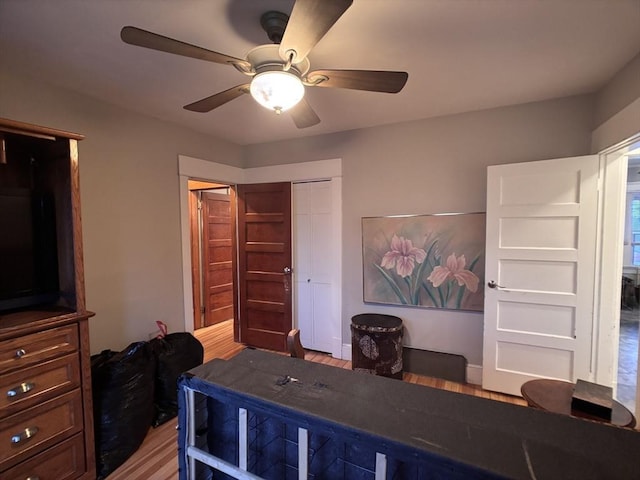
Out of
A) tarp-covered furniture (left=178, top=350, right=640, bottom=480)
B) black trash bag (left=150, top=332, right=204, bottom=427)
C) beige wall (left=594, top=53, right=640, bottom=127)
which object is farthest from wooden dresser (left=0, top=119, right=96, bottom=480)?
beige wall (left=594, top=53, right=640, bottom=127)

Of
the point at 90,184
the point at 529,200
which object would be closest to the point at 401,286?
the point at 529,200

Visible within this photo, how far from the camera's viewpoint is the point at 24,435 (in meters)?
1.45

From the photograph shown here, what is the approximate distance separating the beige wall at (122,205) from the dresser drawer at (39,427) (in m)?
0.76

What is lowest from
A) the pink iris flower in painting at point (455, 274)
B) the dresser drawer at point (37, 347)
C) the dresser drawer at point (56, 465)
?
the dresser drawer at point (56, 465)

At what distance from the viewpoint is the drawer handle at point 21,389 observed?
140cm

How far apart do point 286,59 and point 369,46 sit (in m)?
0.63

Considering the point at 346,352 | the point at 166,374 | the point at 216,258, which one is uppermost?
the point at 216,258

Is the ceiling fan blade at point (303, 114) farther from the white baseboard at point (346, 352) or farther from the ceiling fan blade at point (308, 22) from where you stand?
the white baseboard at point (346, 352)

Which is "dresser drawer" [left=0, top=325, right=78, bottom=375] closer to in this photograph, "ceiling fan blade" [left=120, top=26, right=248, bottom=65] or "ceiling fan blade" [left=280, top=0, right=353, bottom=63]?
"ceiling fan blade" [left=120, top=26, right=248, bottom=65]

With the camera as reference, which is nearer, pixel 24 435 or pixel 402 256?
pixel 24 435

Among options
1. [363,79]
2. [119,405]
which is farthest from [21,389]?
[363,79]

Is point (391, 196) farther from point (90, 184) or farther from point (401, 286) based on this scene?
point (90, 184)

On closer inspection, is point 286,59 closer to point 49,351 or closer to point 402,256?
point 49,351

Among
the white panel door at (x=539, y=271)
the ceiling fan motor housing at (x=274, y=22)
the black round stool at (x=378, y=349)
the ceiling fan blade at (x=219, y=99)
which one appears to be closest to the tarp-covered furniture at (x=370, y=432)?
the ceiling fan blade at (x=219, y=99)
